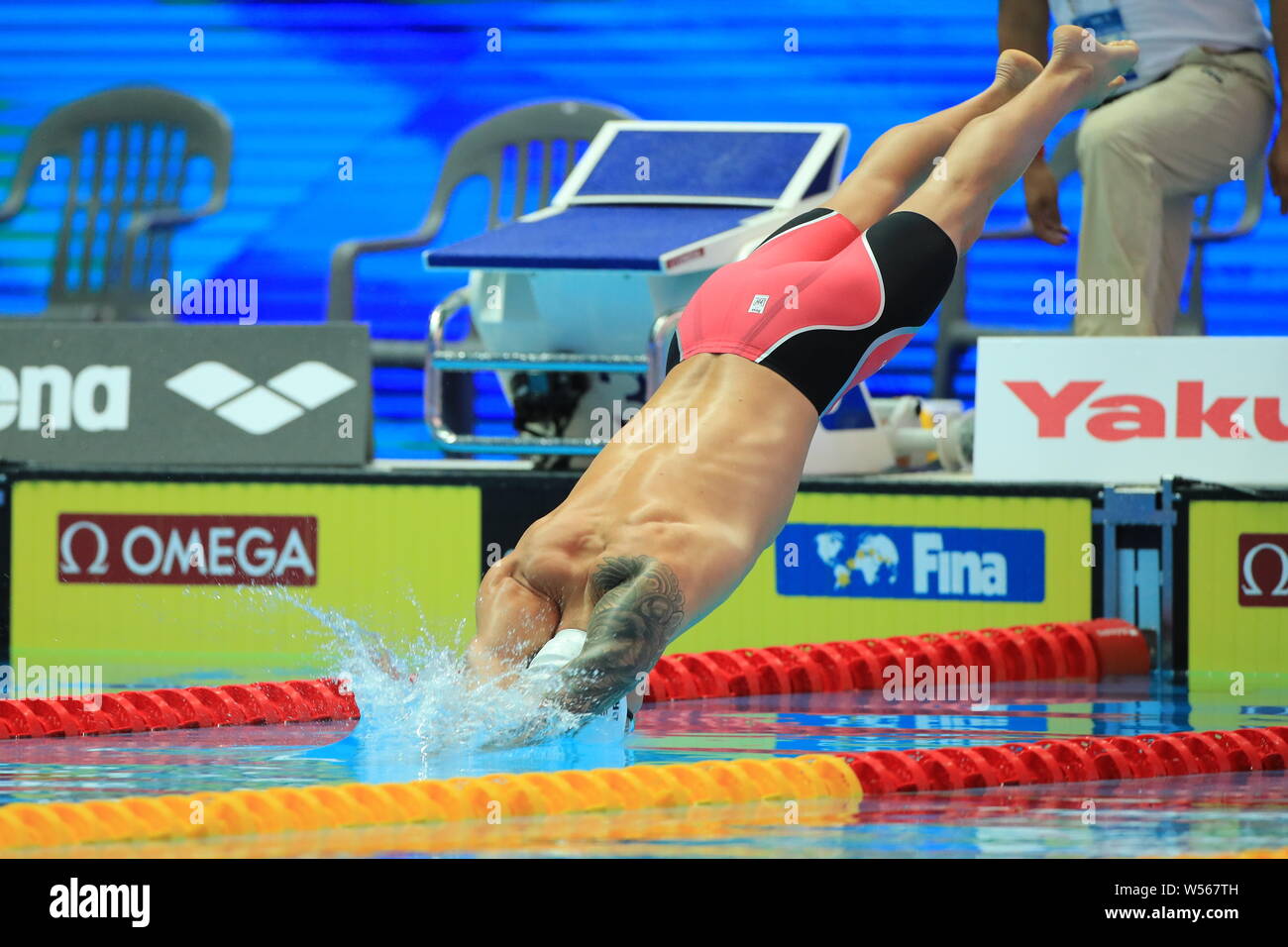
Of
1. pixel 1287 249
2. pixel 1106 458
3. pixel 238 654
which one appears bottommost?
pixel 238 654

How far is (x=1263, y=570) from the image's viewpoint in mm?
6457

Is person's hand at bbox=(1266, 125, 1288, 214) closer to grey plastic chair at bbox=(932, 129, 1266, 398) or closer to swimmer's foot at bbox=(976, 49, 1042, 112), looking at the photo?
grey plastic chair at bbox=(932, 129, 1266, 398)

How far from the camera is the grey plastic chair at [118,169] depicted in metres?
9.35

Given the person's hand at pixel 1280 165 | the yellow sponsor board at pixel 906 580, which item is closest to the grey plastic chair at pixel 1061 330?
the person's hand at pixel 1280 165

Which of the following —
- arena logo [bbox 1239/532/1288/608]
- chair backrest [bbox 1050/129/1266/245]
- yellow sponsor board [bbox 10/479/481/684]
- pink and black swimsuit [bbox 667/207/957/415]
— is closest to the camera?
pink and black swimsuit [bbox 667/207/957/415]

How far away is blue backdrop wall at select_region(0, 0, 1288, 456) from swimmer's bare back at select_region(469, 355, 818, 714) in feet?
15.3

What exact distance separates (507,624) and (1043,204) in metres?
3.31

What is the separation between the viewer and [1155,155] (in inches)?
271

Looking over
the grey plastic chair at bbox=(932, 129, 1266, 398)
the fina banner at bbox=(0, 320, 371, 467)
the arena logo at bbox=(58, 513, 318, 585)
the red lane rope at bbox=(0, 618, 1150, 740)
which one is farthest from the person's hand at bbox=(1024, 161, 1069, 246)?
the arena logo at bbox=(58, 513, 318, 585)

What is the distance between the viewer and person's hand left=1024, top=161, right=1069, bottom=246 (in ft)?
23.7

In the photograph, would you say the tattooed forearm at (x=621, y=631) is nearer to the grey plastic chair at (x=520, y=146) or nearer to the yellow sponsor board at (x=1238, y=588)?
the yellow sponsor board at (x=1238, y=588)
